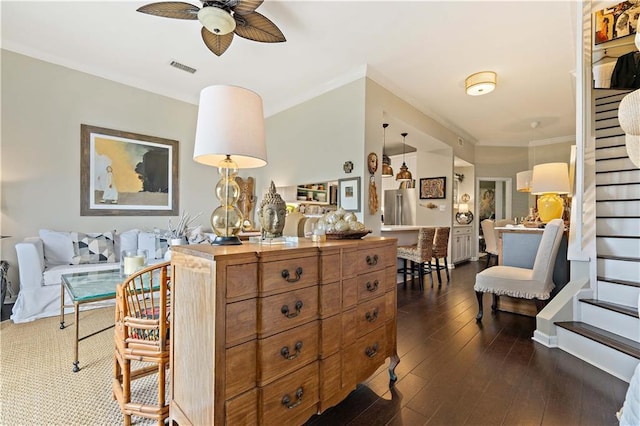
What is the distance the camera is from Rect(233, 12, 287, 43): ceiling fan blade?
8.22 ft

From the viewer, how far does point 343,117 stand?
3945 millimetres

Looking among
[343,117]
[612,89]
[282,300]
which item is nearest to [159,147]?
[343,117]

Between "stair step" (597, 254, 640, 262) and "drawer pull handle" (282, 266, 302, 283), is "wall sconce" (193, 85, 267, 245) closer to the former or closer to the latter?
"drawer pull handle" (282, 266, 302, 283)

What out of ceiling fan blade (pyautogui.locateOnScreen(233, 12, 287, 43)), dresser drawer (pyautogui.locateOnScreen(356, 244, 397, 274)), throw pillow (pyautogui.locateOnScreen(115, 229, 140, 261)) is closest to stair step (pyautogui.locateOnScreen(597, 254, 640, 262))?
dresser drawer (pyautogui.locateOnScreen(356, 244, 397, 274))

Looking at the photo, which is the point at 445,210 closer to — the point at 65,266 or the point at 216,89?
the point at 216,89

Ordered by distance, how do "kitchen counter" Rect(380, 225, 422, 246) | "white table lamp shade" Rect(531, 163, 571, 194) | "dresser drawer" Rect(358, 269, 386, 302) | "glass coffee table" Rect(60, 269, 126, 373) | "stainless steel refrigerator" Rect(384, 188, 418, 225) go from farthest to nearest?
"stainless steel refrigerator" Rect(384, 188, 418, 225), "kitchen counter" Rect(380, 225, 422, 246), "white table lamp shade" Rect(531, 163, 571, 194), "glass coffee table" Rect(60, 269, 126, 373), "dresser drawer" Rect(358, 269, 386, 302)

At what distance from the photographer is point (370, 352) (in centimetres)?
167

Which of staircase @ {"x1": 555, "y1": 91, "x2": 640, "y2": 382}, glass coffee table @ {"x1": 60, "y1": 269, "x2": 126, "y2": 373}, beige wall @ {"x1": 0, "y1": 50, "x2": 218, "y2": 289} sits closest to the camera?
glass coffee table @ {"x1": 60, "y1": 269, "x2": 126, "y2": 373}

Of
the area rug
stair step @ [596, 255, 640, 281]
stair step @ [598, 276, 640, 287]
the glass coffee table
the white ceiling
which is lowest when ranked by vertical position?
the area rug

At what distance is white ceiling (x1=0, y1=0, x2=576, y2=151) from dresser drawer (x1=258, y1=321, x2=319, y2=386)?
2.80m

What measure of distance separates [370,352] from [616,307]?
6.94 ft

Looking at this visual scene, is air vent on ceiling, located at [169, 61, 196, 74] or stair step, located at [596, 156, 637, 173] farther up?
air vent on ceiling, located at [169, 61, 196, 74]

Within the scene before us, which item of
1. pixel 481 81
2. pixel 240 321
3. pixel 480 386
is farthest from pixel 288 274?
pixel 481 81

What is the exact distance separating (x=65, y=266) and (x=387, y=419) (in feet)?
12.5
